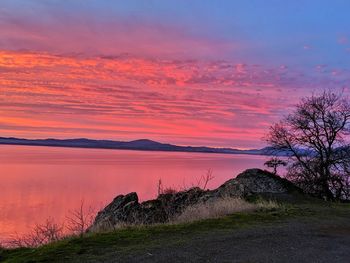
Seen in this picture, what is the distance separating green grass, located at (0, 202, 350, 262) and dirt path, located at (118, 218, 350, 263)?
452 mm

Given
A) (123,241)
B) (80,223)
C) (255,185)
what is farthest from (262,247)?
(255,185)

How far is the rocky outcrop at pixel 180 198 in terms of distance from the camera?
18.5 meters

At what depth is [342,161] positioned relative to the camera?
32.3m

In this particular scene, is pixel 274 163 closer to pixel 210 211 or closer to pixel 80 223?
pixel 210 211

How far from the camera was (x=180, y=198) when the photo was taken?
21.9 meters

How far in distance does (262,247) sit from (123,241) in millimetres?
3125

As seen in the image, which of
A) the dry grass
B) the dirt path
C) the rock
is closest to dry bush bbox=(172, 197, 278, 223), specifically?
the dry grass

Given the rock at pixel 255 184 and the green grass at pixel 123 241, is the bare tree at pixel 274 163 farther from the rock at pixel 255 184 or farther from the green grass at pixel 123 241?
the green grass at pixel 123 241

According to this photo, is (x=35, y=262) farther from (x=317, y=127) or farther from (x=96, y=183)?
(x=96, y=183)

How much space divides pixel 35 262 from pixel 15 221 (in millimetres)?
22504

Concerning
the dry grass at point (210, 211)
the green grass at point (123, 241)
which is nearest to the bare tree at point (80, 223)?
the dry grass at point (210, 211)

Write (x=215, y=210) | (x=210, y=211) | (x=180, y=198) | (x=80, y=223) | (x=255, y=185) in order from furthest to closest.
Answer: (x=255, y=185) → (x=180, y=198) → (x=215, y=210) → (x=210, y=211) → (x=80, y=223)

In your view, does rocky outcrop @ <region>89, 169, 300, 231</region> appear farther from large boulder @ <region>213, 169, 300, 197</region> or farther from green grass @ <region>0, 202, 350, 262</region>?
green grass @ <region>0, 202, 350, 262</region>

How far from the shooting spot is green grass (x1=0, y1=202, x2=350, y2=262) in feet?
31.3
